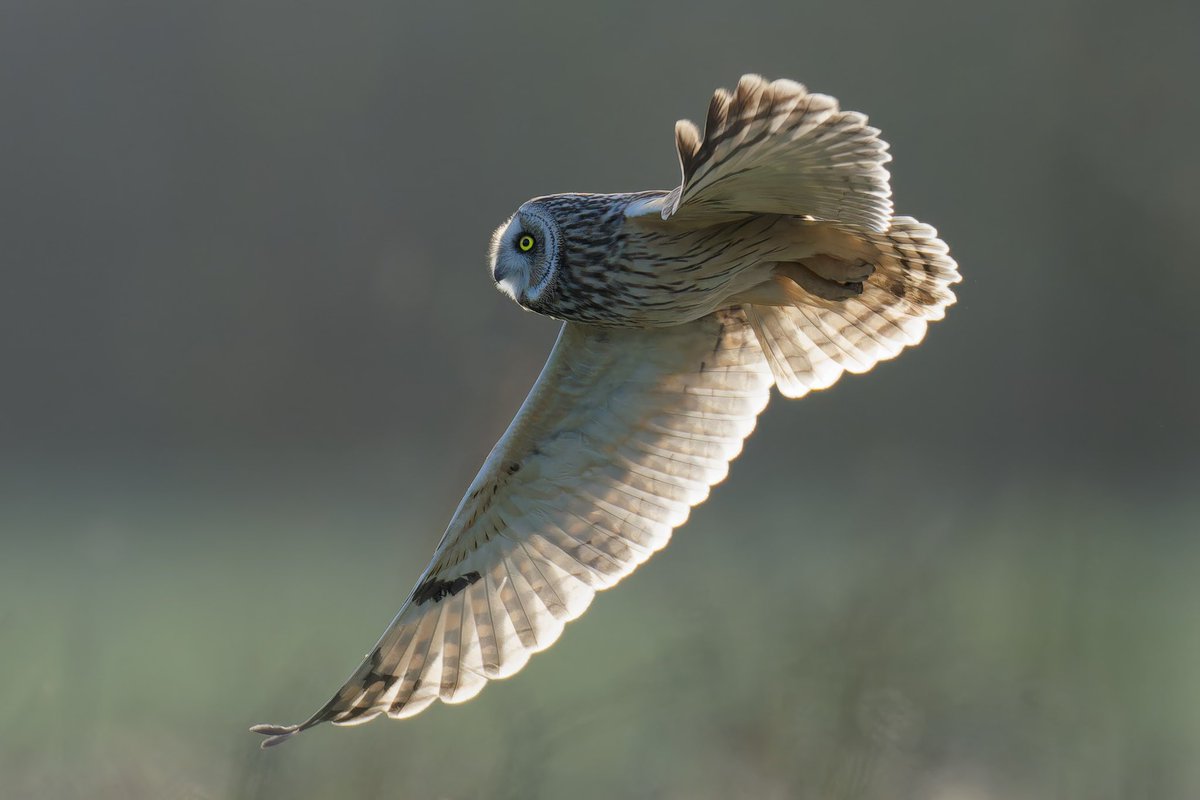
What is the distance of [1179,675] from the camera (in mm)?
4133

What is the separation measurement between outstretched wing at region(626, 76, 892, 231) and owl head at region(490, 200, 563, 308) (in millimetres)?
377

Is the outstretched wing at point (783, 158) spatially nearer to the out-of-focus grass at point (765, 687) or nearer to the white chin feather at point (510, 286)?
the white chin feather at point (510, 286)

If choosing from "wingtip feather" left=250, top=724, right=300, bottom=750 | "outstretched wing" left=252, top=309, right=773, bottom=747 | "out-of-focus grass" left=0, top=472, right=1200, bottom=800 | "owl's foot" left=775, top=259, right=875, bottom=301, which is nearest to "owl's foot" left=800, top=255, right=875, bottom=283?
"owl's foot" left=775, top=259, right=875, bottom=301

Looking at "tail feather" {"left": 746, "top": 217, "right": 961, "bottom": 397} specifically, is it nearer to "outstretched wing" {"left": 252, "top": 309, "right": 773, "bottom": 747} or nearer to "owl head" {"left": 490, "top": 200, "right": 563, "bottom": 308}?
"outstretched wing" {"left": 252, "top": 309, "right": 773, "bottom": 747}

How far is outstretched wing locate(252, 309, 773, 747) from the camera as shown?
9.80 ft

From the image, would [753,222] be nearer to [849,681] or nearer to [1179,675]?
[849,681]

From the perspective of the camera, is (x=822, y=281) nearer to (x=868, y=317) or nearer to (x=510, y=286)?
(x=868, y=317)

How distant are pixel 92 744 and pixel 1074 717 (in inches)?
113

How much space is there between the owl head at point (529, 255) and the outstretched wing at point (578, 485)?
0.31 meters

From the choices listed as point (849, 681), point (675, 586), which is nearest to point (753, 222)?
point (849, 681)

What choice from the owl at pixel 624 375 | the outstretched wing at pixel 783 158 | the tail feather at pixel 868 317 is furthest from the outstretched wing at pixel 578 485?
the outstretched wing at pixel 783 158

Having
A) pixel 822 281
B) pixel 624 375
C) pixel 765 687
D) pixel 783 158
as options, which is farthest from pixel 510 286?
pixel 765 687

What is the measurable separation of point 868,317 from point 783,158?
2.91 ft

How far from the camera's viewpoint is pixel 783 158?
2.05 m
